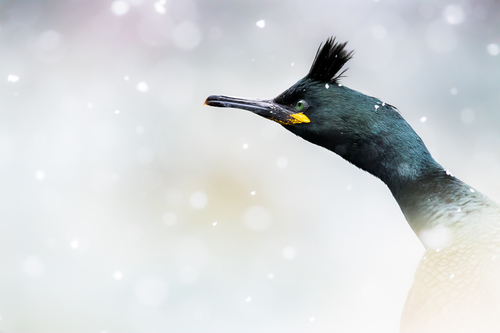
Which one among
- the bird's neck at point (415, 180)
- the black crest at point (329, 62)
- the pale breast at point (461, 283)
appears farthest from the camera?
the black crest at point (329, 62)

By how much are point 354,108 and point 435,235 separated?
0.97 ft

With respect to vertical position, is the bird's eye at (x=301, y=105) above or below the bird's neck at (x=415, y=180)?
above

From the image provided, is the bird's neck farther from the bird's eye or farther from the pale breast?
the bird's eye

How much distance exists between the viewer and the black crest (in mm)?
870

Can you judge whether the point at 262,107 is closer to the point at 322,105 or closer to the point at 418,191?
the point at 322,105

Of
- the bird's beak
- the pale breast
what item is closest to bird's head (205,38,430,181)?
the bird's beak

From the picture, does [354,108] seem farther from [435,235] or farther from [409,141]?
[435,235]

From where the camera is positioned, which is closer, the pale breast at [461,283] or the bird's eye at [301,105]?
the pale breast at [461,283]

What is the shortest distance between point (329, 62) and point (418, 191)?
33cm

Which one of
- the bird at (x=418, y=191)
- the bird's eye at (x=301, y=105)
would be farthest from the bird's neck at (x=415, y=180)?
the bird's eye at (x=301, y=105)

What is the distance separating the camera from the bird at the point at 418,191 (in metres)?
0.66

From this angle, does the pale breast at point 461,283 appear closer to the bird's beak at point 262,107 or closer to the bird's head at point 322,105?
the bird's head at point 322,105

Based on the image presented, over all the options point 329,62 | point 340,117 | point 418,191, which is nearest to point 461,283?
point 418,191

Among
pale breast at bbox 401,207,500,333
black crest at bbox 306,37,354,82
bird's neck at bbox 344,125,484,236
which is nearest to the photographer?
pale breast at bbox 401,207,500,333
